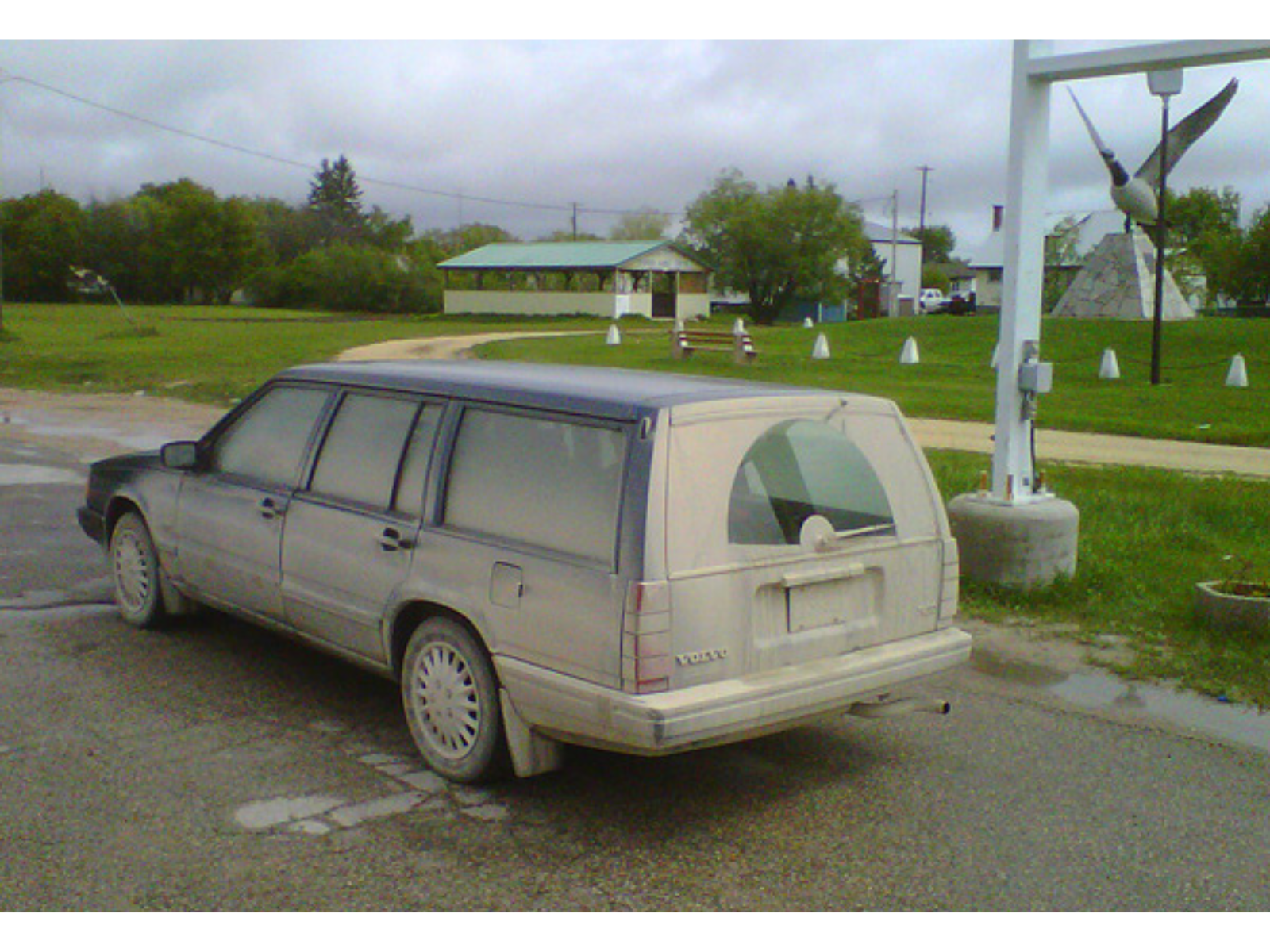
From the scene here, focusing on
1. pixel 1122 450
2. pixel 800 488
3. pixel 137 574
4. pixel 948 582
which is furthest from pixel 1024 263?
pixel 1122 450

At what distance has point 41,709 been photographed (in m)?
5.64

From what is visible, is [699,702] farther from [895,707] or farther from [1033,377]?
[1033,377]

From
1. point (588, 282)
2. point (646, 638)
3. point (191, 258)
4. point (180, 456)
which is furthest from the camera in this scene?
point (191, 258)

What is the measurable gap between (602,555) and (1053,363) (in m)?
23.8

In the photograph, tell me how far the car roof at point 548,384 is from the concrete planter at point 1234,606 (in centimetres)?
357

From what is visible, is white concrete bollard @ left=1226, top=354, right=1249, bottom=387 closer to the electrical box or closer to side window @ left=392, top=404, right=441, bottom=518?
the electrical box

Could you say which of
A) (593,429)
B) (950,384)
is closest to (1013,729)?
(593,429)

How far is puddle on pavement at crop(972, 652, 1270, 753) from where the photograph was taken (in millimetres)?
5906

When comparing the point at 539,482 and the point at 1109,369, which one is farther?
the point at 1109,369

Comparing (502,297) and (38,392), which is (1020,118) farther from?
(502,297)

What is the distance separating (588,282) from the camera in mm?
73125

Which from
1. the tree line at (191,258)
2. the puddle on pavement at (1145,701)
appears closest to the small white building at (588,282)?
the tree line at (191,258)

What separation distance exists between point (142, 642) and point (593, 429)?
340 cm

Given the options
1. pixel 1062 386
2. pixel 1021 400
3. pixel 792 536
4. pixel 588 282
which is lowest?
pixel 1062 386
